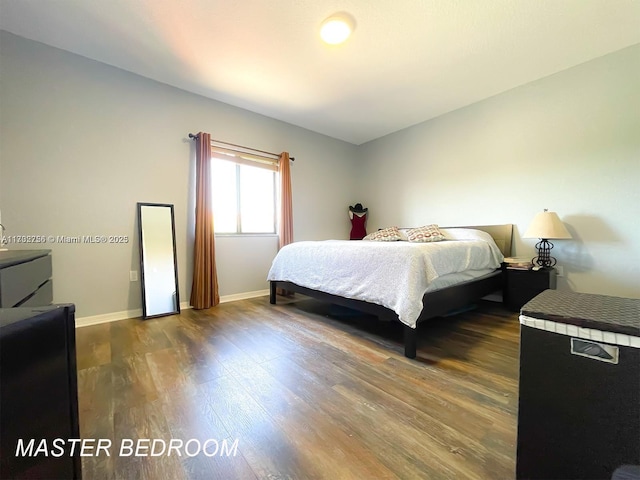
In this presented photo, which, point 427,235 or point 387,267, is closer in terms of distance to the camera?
point 387,267

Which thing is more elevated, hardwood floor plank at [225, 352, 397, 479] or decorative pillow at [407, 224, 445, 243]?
decorative pillow at [407, 224, 445, 243]

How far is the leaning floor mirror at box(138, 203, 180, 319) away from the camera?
268 cm

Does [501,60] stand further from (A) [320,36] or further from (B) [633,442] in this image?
(B) [633,442]

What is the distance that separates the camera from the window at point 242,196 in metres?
3.29

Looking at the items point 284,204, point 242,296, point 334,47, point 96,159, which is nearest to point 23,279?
point 96,159

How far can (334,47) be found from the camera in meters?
2.26

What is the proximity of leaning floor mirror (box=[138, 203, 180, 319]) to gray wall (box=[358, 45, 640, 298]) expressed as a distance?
3490 millimetres

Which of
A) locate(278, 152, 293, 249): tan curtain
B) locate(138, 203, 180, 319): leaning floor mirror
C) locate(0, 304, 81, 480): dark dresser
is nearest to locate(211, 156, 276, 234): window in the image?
locate(278, 152, 293, 249): tan curtain

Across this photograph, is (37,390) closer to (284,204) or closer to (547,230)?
(284,204)

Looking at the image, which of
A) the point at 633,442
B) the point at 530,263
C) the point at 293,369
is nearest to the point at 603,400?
the point at 633,442

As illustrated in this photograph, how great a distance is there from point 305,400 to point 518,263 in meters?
2.73

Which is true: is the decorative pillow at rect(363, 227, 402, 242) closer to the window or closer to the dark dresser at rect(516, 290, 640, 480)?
the window

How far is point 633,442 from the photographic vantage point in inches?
23.2

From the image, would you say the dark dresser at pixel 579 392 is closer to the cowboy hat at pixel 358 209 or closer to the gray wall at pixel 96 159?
the gray wall at pixel 96 159
